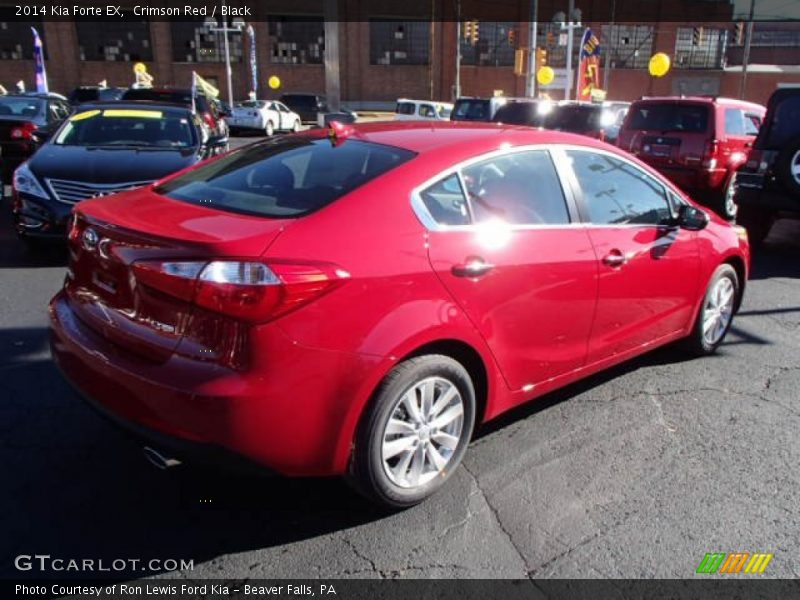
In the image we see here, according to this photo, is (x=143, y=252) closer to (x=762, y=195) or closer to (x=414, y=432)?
(x=414, y=432)

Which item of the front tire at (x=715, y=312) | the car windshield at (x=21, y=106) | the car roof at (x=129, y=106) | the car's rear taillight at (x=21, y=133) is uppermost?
the car roof at (x=129, y=106)

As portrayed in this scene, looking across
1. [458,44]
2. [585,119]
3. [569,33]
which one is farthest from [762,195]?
[458,44]

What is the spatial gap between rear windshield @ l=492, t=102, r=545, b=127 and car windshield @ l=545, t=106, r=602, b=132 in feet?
1.41

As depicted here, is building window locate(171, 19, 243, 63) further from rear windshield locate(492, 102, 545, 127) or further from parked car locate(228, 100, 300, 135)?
rear windshield locate(492, 102, 545, 127)

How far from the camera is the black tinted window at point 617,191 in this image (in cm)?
363

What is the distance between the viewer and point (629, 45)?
4956 cm

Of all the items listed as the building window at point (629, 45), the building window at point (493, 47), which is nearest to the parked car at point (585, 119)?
the building window at point (493, 47)

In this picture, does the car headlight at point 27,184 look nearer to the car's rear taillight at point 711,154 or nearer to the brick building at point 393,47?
the car's rear taillight at point 711,154

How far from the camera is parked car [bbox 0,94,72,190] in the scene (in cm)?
1200

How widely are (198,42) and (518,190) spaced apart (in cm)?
4923

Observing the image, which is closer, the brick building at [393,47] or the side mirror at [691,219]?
the side mirror at [691,219]

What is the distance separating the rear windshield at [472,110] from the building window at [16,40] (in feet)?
131

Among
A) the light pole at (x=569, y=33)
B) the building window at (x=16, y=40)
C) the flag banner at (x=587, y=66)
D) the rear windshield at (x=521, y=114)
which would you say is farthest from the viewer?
the building window at (x=16, y=40)

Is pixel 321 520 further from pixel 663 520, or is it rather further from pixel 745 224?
pixel 745 224
